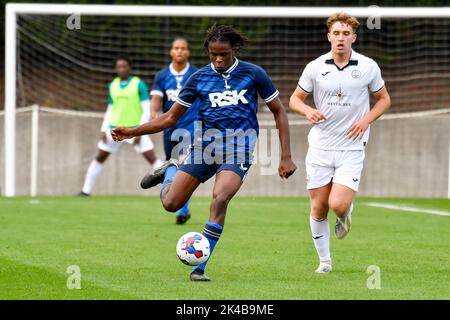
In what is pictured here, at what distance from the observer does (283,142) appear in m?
9.98

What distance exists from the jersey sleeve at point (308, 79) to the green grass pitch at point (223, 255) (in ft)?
5.53

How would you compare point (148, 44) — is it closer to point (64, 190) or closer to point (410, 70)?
point (64, 190)

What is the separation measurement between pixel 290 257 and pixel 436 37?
14927 millimetres

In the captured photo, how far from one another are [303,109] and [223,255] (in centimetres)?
209

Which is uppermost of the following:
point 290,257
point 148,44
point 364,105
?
point 148,44

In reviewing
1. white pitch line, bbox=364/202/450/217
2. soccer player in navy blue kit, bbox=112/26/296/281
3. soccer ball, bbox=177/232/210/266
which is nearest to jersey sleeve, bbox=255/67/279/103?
soccer player in navy blue kit, bbox=112/26/296/281

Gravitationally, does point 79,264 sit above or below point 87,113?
below

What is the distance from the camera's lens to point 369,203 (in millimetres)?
20781

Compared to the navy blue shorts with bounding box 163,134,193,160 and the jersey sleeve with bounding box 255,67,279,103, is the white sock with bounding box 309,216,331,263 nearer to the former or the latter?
the jersey sleeve with bounding box 255,67,279,103

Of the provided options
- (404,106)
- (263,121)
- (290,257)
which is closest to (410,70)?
(404,106)

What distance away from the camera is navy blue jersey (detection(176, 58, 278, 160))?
994 cm

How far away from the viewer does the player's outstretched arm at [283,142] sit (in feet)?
32.0

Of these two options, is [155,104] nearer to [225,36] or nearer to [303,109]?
[303,109]

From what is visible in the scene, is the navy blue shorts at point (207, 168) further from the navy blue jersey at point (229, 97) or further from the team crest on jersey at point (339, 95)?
the team crest on jersey at point (339, 95)
